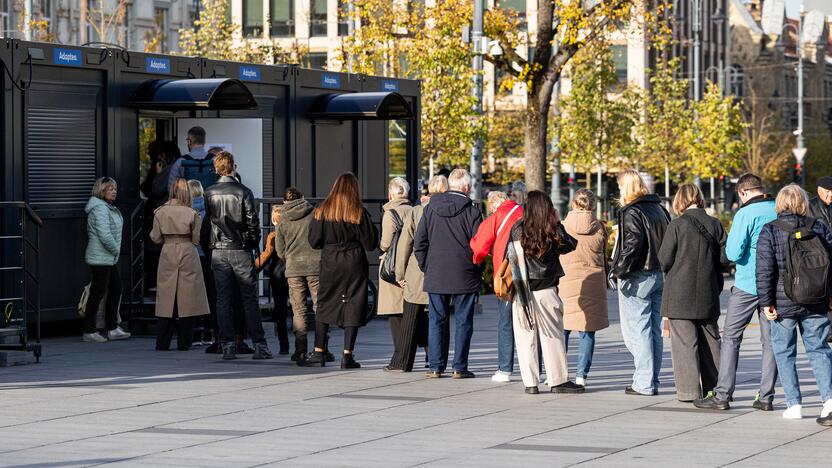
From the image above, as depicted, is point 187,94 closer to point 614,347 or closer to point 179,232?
point 179,232

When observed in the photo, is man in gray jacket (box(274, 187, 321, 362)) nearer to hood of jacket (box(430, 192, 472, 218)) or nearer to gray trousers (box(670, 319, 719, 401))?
hood of jacket (box(430, 192, 472, 218))

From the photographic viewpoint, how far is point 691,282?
12109mm

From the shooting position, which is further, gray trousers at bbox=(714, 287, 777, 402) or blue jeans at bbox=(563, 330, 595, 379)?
blue jeans at bbox=(563, 330, 595, 379)

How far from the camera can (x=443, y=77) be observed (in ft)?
106

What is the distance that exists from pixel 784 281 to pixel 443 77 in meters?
21.4

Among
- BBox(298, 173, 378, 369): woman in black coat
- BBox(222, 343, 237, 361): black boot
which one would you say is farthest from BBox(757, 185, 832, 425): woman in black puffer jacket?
BBox(222, 343, 237, 361): black boot

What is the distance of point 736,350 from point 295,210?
474 centimetres

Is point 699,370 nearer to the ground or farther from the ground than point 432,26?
nearer to the ground


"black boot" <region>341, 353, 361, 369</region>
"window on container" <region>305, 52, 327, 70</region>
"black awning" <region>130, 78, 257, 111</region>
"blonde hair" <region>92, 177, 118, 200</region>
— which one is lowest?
"black boot" <region>341, 353, 361, 369</region>

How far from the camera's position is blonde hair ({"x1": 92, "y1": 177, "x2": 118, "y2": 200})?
1716cm

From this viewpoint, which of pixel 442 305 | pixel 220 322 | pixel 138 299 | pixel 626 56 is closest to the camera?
pixel 442 305

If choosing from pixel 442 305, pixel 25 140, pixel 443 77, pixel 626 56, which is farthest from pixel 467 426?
pixel 626 56

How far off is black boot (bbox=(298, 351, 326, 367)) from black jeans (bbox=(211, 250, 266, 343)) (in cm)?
68

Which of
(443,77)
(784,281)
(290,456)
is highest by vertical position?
(443,77)
